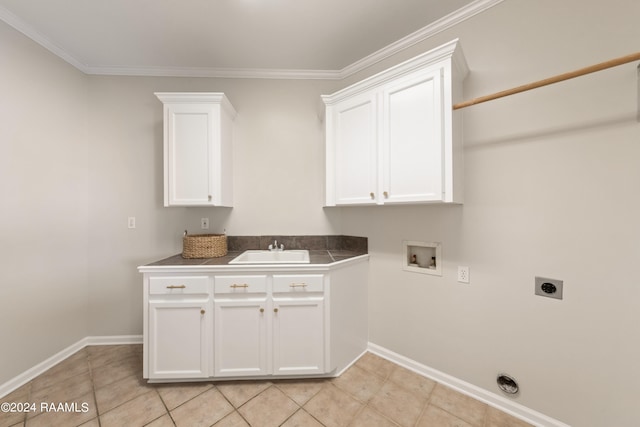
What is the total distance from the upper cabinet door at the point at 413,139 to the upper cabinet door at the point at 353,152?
0.09 meters

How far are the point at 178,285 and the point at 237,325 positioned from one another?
1.66ft

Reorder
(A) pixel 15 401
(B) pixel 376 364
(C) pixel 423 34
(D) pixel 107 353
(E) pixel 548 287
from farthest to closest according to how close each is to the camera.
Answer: (D) pixel 107 353 → (B) pixel 376 364 → (C) pixel 423 34 → (A) pixel 15 401 → (E) pixel 548 287

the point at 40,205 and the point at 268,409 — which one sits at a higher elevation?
the point at 40,205

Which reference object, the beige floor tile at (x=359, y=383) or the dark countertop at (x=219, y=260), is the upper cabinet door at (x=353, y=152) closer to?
the dark countertop at (x=219, y=260)

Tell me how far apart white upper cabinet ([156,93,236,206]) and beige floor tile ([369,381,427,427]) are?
74.2 inches

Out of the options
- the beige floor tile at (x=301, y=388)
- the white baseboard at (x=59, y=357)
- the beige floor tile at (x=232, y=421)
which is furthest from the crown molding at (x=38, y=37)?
the beige floor tile at (x=301, y=388)

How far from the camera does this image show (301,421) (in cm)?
130

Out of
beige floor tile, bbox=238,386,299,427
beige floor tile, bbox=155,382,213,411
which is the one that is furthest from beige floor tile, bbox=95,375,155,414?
beige floor tile, bbox=238,386,299,427

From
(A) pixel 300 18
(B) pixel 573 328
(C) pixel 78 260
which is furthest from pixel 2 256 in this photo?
(B) pixel 573 328

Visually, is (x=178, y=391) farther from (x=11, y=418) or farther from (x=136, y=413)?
(x=11, y=418)

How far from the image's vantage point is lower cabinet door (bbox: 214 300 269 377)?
5.15 ft

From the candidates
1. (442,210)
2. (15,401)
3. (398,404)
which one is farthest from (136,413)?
(442,210)

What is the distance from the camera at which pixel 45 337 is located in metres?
1.76

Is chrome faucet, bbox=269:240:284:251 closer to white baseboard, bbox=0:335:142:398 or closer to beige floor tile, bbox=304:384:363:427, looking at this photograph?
beige floor tile, bbox=304:384:363:427
